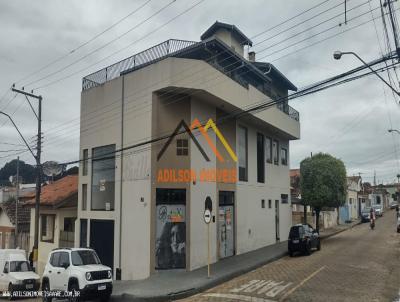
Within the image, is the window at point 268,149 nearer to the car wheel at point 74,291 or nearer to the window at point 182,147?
the window at point 182,147

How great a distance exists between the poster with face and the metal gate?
10.3 ft

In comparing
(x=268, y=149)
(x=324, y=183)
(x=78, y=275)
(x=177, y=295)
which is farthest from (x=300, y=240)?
(x=78, y=275)

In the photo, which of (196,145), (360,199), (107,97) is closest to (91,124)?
(107,97)

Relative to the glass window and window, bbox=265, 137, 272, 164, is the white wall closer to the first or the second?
window, bbox=265, 137, 272, 164

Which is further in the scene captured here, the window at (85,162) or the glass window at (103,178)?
the window at (85,162)

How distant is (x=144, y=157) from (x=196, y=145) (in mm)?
2613

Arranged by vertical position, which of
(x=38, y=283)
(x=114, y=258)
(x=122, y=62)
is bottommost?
(x=38, y=283)

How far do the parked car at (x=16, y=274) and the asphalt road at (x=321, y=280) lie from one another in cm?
1062

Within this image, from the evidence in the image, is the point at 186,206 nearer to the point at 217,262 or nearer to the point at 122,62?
the point at 217,262

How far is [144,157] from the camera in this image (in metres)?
19.1

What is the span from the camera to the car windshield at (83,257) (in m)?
15.6

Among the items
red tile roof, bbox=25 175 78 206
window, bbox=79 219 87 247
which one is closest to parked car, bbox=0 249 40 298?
window, bbox=79 219 87 247

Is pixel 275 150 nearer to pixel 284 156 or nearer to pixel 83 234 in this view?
pixel 284 156

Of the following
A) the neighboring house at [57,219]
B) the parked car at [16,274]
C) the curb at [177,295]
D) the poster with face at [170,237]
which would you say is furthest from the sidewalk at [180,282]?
the neighboring house at [57,219]
